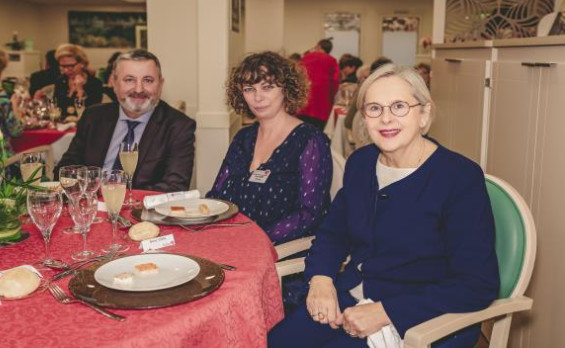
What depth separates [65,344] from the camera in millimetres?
1026

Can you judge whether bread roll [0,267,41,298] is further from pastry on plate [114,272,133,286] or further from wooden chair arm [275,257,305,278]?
wooden chair arm [275,257,305,278]

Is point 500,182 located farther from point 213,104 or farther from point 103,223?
point 213,104

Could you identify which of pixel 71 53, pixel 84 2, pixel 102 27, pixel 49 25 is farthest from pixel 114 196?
pixel 49 25

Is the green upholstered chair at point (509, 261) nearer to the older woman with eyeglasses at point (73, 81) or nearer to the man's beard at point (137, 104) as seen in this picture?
the man's beard at point (137, 104)

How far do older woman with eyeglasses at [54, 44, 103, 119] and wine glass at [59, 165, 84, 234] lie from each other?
3.67m

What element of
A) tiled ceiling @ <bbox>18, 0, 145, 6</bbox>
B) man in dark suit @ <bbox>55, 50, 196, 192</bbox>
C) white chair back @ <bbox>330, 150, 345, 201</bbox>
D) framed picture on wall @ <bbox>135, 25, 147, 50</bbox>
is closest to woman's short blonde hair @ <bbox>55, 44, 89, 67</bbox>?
man in dark suit @ <bbox>55, 50, 196, 192</bbox>

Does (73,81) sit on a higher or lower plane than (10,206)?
higher

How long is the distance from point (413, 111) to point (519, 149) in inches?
43.6

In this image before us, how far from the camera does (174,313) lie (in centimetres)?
115

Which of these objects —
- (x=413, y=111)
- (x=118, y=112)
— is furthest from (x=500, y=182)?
(x=118, y=112)

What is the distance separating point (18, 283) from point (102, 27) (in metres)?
15.7

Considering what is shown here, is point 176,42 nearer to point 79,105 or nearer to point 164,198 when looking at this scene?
point 79,105

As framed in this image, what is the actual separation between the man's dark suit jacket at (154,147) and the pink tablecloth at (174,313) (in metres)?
1.09

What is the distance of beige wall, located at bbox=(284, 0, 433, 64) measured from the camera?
15.6 m
